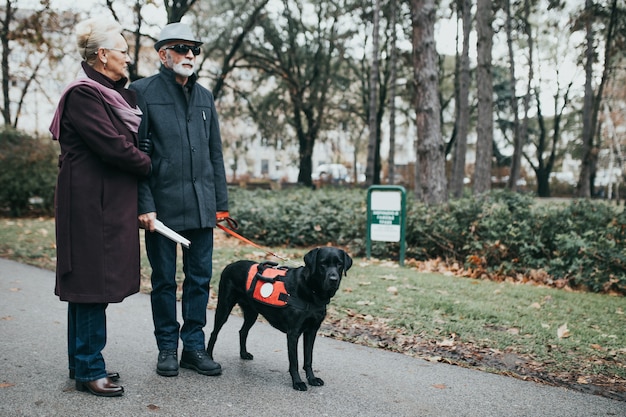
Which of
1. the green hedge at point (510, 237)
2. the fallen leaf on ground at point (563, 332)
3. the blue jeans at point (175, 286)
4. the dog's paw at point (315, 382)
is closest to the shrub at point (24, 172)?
the green hedge at point (510, 237)

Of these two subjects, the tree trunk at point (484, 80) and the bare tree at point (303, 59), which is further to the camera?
the bare tree at point (303, 59)

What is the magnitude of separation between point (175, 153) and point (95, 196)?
27.5 inches

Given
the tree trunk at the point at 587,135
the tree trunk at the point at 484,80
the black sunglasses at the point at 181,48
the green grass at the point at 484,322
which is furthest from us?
the tree trunk at the point at 587,135

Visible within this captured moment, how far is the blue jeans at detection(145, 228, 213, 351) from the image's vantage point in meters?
4.05

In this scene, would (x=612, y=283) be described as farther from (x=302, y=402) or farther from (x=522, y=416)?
(x=302, y=402)

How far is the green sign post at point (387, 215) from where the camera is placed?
941 cm

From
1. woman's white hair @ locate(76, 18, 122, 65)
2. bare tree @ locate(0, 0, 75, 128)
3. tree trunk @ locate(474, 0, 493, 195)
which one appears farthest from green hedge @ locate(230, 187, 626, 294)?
bare tree @ locate(0, 0, 75, 128)

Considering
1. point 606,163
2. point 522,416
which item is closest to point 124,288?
point 522,416

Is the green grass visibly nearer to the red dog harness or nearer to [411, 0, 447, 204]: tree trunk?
the red dog harness

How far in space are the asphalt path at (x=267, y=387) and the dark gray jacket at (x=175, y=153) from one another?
1138 mm

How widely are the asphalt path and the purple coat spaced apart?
2.19ft

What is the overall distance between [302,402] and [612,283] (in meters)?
5.79

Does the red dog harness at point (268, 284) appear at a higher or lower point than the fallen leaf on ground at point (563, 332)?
higher

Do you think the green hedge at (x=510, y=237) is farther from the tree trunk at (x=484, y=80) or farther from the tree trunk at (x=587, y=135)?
the tree trunk at (x=587, y=135)
